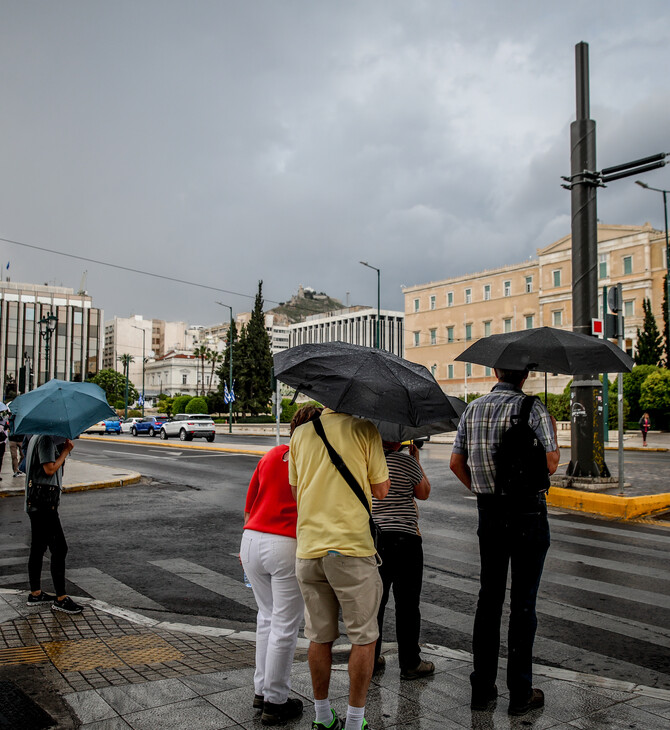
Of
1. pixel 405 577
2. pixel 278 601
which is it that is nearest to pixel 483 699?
pixel 405 577

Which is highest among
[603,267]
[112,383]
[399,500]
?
[603,267]

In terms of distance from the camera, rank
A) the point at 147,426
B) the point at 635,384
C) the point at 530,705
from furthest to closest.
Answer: the point at 147,426 < the point at 635,384 < the point at 530,705

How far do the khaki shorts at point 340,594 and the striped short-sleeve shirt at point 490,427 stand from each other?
95 centimetres

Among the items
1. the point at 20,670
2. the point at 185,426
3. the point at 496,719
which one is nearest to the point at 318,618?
the point at 496,719

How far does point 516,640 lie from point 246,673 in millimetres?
1646

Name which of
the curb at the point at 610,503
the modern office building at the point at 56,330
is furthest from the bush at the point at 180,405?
the curb at the point at 610,503

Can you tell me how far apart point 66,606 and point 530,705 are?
3703mm

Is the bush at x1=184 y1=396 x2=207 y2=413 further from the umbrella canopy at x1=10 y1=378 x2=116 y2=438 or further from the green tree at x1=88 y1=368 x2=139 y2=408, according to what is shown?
the umbrella canopy at x1=10 y1=378 x2=116 y2=438

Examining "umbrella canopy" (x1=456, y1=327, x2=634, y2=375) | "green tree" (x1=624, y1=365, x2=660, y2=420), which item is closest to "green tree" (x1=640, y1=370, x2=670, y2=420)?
"green tree" (x1=624, y1=365, x2=660, y2=420)

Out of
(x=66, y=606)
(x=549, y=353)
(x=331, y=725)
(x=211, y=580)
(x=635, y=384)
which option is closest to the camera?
(x=331, y=725)

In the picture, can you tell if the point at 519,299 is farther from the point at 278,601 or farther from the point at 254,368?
the point at 278,601

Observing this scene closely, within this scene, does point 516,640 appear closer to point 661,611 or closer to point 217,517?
point 661,611

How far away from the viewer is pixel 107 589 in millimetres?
6672

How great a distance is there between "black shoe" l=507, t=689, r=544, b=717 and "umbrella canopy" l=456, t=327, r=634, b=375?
185cm
